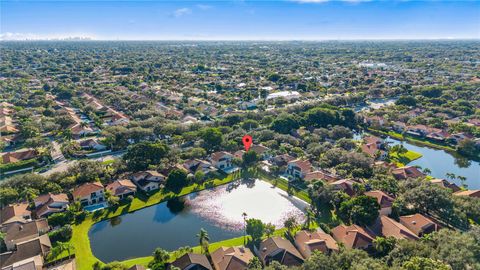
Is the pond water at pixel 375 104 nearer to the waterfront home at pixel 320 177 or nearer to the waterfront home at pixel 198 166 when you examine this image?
the waterfront home at pixel 320 177

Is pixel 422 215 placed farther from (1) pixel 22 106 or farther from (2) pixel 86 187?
(1) pixel 22 106

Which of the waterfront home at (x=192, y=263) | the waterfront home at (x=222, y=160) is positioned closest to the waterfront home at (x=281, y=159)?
the waterfront home at (x=222, y=160)

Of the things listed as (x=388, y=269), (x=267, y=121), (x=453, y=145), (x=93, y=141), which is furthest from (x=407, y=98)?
(x=93, y=141)

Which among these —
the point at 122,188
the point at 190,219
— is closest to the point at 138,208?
the point at 122,188

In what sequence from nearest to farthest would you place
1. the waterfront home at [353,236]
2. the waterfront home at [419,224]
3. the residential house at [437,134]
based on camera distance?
1. the waterfront home at [353,236]
2. the waterfront home at [419,224]
3. the residential house at [437,134]

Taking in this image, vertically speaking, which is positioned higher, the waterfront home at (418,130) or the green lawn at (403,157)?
the waterfront home at (418,130)
